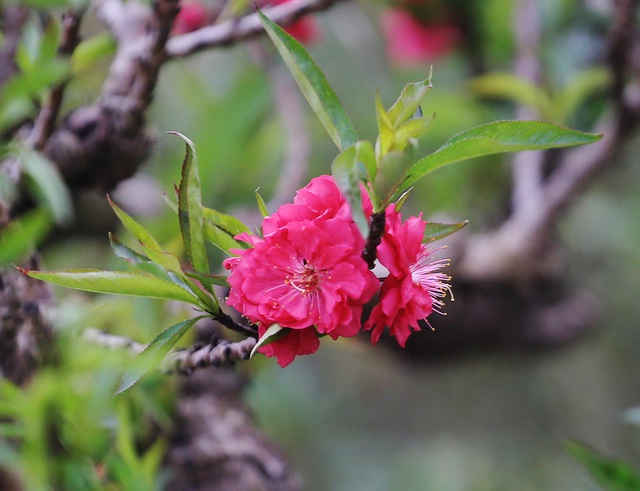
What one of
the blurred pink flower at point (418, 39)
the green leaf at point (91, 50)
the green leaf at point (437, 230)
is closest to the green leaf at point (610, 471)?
the green leaf at point (437, 230)

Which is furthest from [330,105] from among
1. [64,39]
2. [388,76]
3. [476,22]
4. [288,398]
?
[388,76]

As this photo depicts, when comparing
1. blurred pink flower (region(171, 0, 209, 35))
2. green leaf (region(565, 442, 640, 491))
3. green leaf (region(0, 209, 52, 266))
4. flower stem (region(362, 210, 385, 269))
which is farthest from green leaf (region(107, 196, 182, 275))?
blurred pink flower (region(171, 0, 209, 35))

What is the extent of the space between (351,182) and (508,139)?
11cm

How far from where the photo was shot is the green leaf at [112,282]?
17.2 inches

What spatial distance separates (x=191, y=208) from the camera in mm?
447

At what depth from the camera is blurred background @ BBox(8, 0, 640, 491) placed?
1.47 m

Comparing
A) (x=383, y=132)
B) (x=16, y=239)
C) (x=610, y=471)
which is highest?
(x=383, y=132)

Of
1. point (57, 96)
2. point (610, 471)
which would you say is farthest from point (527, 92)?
point (57, 96)

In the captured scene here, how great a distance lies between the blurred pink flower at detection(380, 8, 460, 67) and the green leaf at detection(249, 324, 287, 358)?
52.0 inches

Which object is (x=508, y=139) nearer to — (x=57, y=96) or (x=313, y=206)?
(x=313, y=206)

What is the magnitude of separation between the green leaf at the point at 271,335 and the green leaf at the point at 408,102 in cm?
14

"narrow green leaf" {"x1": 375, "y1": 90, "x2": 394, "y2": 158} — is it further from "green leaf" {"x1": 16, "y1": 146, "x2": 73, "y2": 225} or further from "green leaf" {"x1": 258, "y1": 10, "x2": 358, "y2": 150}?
"green leaf" {"x1": 16, "y1": 146, "x2": 73, "y2": 225}

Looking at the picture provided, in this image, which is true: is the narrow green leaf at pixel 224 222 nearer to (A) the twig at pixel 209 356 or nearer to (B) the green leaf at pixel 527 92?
(A) the twig at pixel 209 356

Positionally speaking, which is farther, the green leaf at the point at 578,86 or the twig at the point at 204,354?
the green leaf at the point at 578,86
